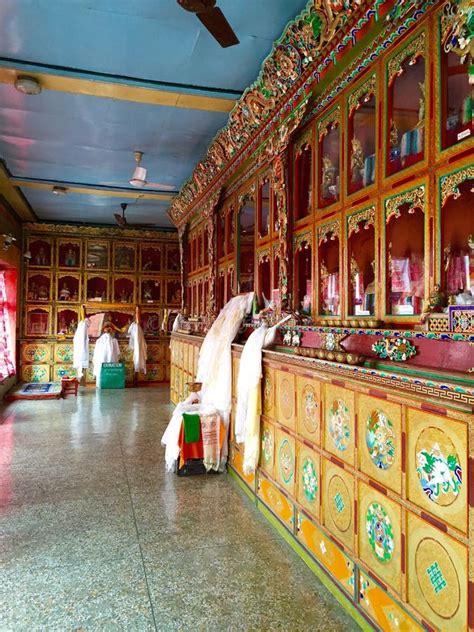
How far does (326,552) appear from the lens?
105 inches

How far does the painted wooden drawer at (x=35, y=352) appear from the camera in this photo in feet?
33.0

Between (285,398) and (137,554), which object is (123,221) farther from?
(137,554)

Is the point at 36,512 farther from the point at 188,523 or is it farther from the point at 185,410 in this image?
the point at 185,410

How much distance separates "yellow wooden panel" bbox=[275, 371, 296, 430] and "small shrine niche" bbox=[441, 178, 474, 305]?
1403 mm

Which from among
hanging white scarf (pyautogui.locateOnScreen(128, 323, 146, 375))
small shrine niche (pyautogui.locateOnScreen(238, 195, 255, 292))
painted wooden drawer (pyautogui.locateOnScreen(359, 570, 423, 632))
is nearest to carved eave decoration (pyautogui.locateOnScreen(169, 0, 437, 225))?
small shrine niche (pyautogui.locateOnScreen(238, 195, 255, 292))

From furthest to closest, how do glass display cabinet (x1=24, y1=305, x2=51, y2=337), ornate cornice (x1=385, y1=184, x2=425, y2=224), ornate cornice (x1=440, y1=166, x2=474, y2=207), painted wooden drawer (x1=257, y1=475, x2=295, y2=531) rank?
glass display cabinet (x1=24, y1=305, x2=51, y2=337) < painted wooden drawer (x1=257, y1=475, x2=295, y2=531) < ornate cornice (x1=385, y1=184, x2=425, y2=224) < ornate cornice (x1=440, y1=166, x2=474, y2=207)

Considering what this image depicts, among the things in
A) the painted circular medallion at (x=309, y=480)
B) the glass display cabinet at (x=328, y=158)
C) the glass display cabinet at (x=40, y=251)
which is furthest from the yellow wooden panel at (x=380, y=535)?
the glass display cabinet at (x=40, y=251)

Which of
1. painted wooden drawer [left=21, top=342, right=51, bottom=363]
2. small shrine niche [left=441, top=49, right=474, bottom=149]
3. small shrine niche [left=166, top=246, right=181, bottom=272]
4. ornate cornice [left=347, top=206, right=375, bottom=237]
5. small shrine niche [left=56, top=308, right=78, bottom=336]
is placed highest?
small shrine niche [left=166, top=246, right=181, bottom=272]

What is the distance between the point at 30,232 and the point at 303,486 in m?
9.29

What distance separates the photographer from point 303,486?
3.00m

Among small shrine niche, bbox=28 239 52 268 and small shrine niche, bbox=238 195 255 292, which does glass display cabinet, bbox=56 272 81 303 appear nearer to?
small shrine niche, bbox=28 239 52 268

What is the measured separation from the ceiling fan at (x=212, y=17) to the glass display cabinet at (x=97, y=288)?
8747 millimetres

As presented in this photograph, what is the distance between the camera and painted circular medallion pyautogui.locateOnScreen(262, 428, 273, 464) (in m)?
3.59

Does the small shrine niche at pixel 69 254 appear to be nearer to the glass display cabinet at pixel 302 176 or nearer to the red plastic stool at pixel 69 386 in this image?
the red plastic stool at pixel 69 386
